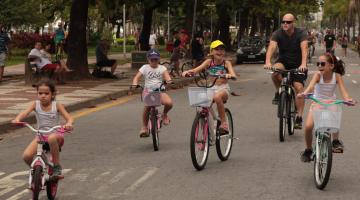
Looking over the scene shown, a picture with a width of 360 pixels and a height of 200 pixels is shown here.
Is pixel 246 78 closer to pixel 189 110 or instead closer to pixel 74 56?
pixel 74 56

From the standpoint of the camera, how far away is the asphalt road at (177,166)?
7789 mm

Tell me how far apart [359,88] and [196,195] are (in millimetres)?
15748

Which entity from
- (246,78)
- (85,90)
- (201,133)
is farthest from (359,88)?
(201,133)

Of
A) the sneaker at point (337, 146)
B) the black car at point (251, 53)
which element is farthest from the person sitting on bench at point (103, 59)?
the sneaker at point (337, 146)

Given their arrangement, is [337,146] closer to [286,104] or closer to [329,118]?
[329,118]

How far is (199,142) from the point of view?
901 centimetres

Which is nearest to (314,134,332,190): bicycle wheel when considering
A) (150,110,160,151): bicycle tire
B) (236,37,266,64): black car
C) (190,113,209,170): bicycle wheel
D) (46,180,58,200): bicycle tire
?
(190,113,209,170): bicycle wheel

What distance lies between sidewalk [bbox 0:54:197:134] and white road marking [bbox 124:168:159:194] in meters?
4.88

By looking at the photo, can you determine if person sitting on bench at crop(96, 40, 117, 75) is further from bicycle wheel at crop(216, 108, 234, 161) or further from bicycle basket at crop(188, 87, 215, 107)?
bicycle basket at crop(188, 87, 215, 107)

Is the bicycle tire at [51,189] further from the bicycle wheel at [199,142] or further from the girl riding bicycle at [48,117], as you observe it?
the bicycle wheel at [199,142]

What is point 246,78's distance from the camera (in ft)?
92.3

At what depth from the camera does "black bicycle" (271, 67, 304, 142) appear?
36.7 ft

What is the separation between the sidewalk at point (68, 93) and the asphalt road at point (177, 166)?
172 centimetres

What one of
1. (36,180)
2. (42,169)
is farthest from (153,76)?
(36,180)
